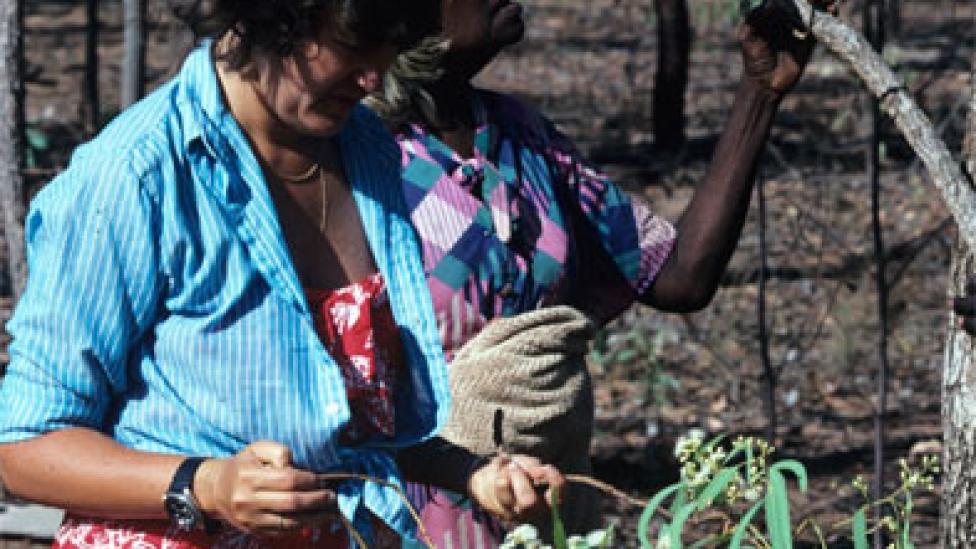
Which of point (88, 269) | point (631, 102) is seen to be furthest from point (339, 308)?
point (631, 102)

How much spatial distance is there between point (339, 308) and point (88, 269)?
1.16 ft

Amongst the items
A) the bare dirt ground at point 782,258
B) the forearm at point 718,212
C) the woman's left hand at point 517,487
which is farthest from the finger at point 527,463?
the bare dirt ground at point 782,258

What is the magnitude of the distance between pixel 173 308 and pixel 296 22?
361mm

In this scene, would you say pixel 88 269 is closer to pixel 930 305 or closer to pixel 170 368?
pixel 170 368

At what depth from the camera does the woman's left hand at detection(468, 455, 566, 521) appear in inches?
94.7

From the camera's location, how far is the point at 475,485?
2494mm

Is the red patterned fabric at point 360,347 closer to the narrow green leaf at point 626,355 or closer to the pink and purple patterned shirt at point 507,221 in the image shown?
the pink and purple patterned shirt at point 507,221

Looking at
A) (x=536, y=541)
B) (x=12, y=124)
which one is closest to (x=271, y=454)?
(x=536, y=541)

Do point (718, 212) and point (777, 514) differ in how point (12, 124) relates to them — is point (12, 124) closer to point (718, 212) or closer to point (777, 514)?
point (718, 212)

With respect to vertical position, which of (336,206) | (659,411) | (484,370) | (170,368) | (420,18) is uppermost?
(420,18)

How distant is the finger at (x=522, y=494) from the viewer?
240 centimetres

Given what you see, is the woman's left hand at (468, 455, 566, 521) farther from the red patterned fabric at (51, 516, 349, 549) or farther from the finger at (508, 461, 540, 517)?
the red patterned fabric at (51, 516, 349, 549)

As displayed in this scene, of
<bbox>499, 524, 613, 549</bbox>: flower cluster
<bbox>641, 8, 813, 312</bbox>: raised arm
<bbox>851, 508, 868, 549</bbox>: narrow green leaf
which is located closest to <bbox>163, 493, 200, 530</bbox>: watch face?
<bbox>499, 524, 613, 549</bbox>: flower cluster

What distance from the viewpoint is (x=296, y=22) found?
2311 mm
